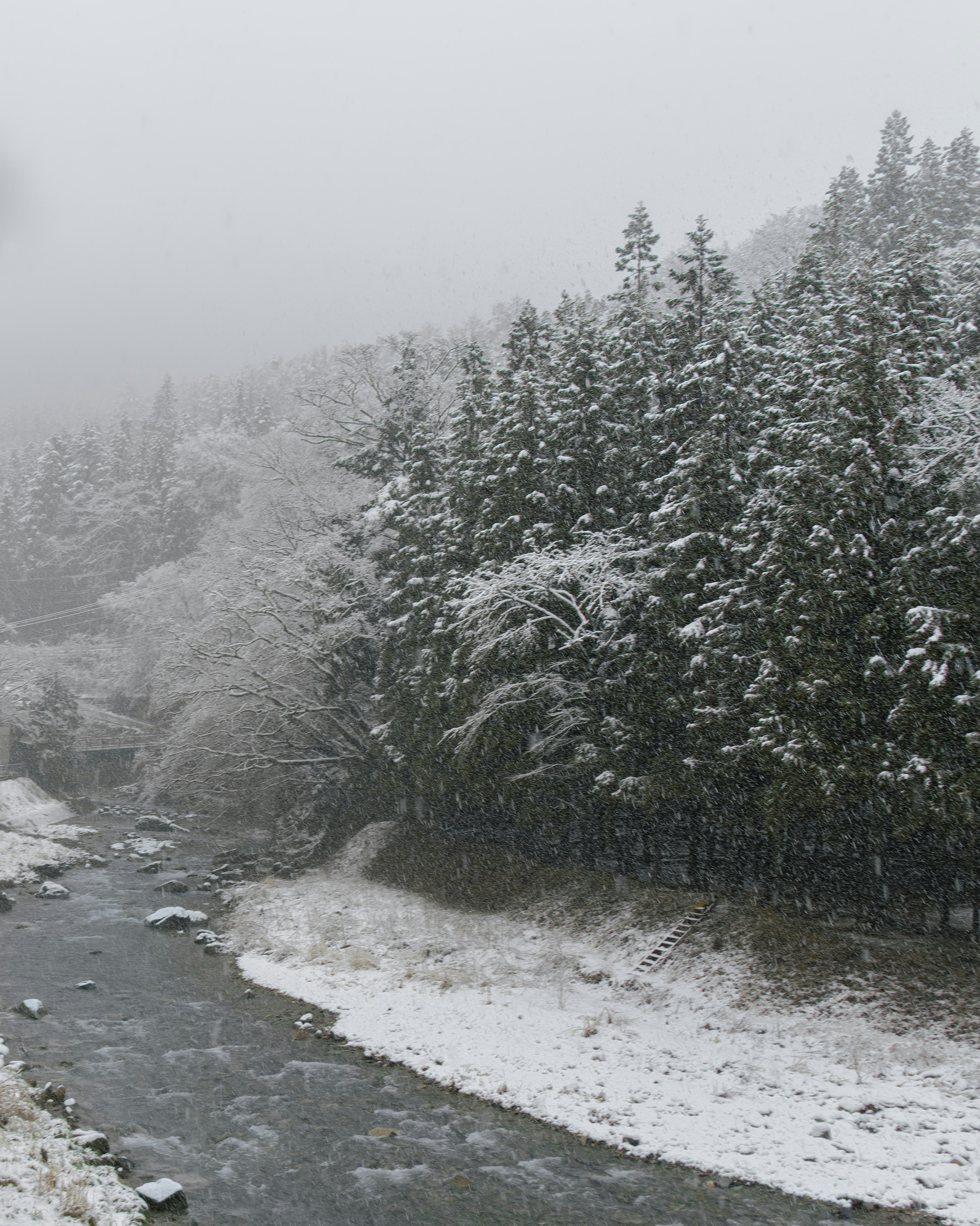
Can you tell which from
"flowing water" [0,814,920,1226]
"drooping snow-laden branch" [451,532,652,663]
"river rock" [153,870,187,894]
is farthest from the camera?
"river rock" [153,870,187,894]

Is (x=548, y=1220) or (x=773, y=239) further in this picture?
(x=773, y=239)

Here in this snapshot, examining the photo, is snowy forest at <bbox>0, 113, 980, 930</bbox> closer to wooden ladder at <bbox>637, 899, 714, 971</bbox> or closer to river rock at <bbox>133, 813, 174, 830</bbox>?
wooden ladder at <bbox>637, 899, 714, 971</bbox>

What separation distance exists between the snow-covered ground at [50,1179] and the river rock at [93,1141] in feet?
0.20

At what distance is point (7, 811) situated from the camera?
32656 millimetres

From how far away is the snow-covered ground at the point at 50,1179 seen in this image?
7.52 m

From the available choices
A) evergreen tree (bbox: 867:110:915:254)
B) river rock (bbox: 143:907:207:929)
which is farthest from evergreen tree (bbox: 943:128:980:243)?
river rock (bbox: 143:907:207:929)

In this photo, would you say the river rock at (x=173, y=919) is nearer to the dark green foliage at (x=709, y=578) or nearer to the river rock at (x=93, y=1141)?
the dark green foliage at (x=709, y=578)

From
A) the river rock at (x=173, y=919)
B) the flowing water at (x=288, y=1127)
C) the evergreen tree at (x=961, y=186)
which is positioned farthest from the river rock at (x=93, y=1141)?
the evergreen tree at (x=961, y=186)

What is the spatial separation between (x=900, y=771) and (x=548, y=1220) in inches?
312

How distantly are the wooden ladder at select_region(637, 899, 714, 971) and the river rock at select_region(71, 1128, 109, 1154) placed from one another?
9.15 m

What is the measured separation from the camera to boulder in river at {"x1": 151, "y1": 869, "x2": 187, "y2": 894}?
23.1 metres

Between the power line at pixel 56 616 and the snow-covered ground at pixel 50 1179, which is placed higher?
the power line at pixel 56 616

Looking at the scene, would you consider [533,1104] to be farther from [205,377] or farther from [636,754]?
[205,377]

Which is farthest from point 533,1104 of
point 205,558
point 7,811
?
point 205,558
